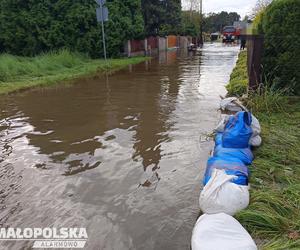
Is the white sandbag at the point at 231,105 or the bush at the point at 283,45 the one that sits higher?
the bush at the point at 283,45

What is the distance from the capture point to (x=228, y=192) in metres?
3.04

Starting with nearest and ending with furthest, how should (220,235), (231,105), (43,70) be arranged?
(220,235)
(231,105)
(43,70)

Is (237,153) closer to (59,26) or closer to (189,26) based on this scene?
(59,26)

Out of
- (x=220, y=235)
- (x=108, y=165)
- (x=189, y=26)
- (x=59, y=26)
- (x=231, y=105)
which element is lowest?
(x=108, y=165)

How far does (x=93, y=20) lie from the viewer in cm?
1867

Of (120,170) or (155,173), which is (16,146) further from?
(155,173)

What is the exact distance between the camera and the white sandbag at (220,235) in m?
2.38

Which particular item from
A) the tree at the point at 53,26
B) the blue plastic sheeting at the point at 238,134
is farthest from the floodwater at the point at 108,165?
the tree at the point at 53,26

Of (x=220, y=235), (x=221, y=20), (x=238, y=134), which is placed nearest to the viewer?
(x=220, y=235)

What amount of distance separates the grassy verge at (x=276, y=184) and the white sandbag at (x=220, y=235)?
234 millimetres

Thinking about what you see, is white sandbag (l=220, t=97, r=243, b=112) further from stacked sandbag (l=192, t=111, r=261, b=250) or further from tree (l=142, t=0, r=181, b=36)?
tree (l=142, t=0, r=181, b=36)

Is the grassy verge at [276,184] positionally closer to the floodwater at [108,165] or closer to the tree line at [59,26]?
the floodwater at [108,165]

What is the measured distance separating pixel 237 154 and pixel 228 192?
119cm

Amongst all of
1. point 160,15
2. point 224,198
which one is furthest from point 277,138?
point 160,15
